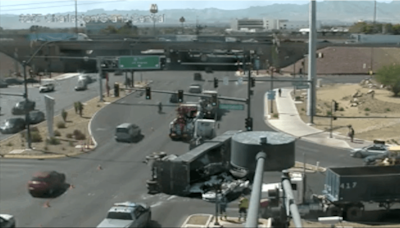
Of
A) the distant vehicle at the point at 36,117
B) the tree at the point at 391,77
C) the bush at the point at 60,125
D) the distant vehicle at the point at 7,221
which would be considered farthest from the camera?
the tree at the point at 391,77

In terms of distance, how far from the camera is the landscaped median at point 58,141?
26375mm

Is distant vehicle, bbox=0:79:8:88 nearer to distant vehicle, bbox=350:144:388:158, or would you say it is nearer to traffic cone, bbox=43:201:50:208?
distant vehicle, bbox=350:144:388:158

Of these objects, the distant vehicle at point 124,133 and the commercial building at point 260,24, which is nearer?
the distant vehicle at point 124,133

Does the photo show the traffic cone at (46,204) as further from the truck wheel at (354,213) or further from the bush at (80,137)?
the bush at (80,137)

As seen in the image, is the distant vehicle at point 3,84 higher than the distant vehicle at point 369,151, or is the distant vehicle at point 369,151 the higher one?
the distant vehicle at point 3,84

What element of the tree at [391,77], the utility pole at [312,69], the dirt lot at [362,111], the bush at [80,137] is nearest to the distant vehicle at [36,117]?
the bush at [80,137]

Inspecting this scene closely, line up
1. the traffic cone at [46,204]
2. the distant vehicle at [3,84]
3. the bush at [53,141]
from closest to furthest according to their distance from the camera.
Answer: the traffic cone at [46,204] < the bush at [53,141] < the distant vehicle at [3,84]

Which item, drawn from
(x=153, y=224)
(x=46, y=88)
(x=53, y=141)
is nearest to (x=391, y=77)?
(x=53, y=141)

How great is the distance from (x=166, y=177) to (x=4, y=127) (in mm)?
16437

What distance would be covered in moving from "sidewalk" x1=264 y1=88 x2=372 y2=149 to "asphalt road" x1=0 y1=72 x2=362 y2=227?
0.91 m

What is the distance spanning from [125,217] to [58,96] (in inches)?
1354

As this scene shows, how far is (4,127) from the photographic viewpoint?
32.0 meters

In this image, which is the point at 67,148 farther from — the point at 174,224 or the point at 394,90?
the point at 394,90

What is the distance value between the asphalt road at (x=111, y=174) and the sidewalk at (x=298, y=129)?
914 mm
